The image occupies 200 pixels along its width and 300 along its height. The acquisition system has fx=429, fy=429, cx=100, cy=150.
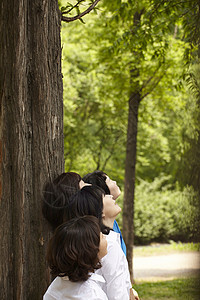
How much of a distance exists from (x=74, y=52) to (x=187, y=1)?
8.99m

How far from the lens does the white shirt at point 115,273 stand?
2221 millimetres

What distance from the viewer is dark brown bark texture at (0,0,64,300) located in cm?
258

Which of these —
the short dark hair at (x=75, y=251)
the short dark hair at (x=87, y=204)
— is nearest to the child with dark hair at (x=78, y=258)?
the short dark hair at (x=75, y=251)

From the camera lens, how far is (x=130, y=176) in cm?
849

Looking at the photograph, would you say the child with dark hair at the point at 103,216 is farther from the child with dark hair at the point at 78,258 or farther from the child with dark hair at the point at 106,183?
the child with dark hair at the point at 106,183

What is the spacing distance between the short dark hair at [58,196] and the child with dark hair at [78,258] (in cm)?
42

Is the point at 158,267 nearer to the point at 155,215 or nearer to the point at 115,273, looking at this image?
the point at 155,215

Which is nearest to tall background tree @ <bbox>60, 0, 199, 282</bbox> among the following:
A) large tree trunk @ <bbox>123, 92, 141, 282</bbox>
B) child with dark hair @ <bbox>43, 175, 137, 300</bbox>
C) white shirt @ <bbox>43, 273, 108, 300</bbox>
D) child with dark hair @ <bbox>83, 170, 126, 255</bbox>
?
large tree trunk @ <bbox>123, 92, 141, 282</bbox>

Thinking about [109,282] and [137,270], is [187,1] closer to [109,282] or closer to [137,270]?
[109,282]

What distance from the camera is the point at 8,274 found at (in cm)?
258

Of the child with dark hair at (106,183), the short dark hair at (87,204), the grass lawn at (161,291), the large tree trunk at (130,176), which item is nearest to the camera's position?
the short dark hair at (87,204)

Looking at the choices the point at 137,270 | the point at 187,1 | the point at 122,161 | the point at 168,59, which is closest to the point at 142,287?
the point at 137,270

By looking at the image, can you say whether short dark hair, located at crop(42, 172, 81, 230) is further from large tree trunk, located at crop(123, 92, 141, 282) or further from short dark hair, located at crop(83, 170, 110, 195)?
large tree trunk, located at crop(123, 92, 141, 282)

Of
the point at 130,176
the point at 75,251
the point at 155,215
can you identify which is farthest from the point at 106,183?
the point at 155,215
